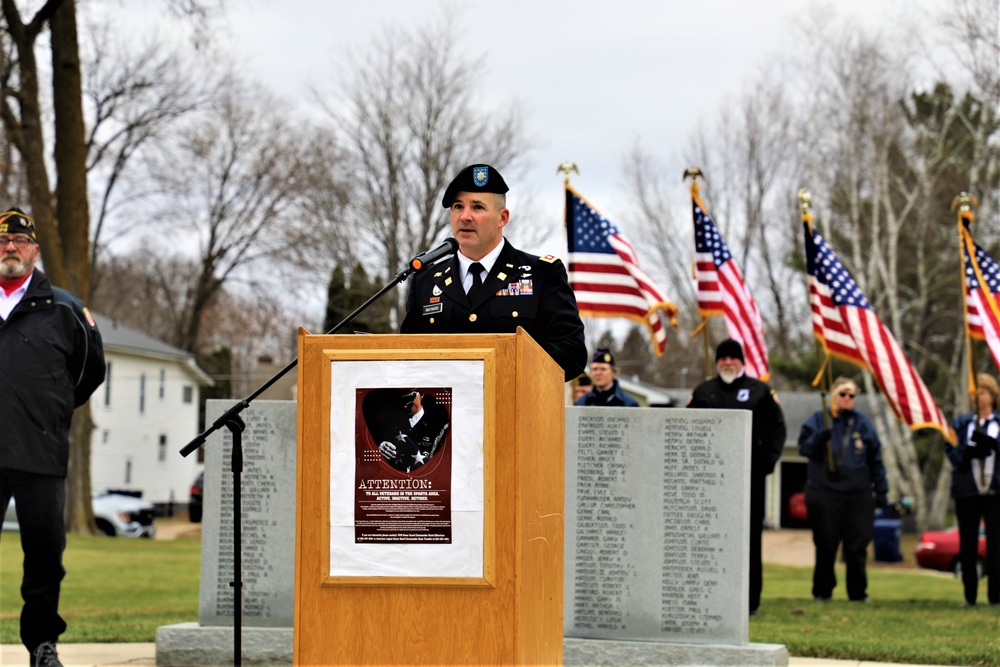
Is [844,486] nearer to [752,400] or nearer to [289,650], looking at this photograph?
[752,400]

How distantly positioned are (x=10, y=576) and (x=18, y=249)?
39.2 ft

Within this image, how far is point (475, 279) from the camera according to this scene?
487cm

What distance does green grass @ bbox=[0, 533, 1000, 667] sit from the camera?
829 centimetres

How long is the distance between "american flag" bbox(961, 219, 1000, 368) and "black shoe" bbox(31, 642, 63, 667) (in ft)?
29.6

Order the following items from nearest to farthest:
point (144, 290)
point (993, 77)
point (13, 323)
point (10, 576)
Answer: point (13, 323) → point (10, 576) → point (993, 77) → point (144, 290)

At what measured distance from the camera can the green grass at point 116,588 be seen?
964cm

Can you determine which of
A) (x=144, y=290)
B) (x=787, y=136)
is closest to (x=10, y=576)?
(x=787, y=136)

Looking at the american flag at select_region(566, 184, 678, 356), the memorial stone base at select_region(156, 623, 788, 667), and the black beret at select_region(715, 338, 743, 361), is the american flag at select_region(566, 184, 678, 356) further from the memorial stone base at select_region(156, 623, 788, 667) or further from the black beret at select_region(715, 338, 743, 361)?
the memorial stone base at select_region(156, 623, 788, 667)

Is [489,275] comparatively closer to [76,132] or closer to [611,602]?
[611,602]

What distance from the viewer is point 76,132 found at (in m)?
23.0

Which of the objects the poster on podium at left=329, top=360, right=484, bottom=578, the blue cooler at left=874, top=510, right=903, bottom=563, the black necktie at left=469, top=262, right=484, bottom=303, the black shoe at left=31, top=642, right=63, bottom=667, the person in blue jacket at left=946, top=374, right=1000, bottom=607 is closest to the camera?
the poster on podium at left=329, top=360, right=484, bottom=578

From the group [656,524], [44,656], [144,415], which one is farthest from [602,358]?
[144,415]

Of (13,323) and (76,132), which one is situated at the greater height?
(76,132)

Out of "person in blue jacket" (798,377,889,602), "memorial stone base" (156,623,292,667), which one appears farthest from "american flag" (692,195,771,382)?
"memorial stone base" (156,623,292,667)
